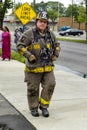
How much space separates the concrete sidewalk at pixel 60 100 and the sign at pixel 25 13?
5469 millimetres

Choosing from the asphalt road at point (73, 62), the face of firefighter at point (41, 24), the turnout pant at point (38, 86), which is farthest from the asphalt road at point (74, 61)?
the face of firefighter at point (41, 24)

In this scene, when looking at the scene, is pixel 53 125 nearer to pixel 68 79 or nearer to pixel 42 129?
pixel 42 129

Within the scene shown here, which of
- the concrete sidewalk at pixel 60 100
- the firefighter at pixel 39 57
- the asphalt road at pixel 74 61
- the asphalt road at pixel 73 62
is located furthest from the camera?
the asphalt road at pixel 74 61

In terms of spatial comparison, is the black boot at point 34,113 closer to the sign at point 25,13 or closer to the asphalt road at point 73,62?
the asphalt road at point 73,62

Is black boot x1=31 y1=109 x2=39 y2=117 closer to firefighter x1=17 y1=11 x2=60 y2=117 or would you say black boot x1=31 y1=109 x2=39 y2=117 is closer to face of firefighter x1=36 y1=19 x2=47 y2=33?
firefighter x1=17 y1=11 x2=60 y2=117

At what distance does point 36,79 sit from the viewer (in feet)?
24.8

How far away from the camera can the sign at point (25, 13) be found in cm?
1919

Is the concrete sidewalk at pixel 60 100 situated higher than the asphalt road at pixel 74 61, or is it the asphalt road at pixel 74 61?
the concrete sidewalk at pixel 60 100

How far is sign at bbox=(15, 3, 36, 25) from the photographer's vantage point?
63.0 ft

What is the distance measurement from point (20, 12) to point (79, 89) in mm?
9336

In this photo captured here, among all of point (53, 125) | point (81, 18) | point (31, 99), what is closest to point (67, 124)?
point (53, 125)

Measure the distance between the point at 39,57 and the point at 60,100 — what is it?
6.52 feet

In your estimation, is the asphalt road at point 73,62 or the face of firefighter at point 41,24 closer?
the face of firefighter at point 41,24

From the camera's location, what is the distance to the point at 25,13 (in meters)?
19.3
